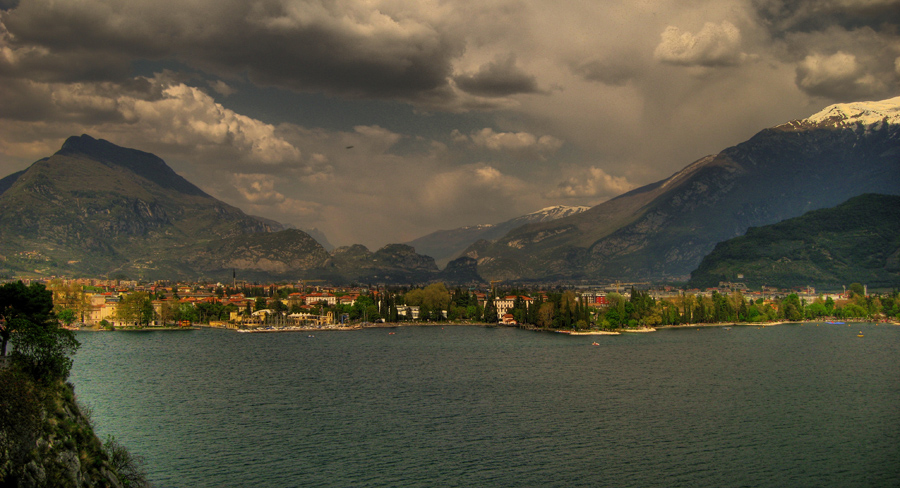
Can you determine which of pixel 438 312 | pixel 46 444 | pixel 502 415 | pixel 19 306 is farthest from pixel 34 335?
pixel 438 312

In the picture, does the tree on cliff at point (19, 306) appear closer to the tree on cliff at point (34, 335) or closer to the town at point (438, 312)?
the tree on cliff at point (34, 335)

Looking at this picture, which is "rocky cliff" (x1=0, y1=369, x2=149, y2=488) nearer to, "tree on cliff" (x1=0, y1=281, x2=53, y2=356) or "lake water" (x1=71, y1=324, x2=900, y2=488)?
"lake water" (x1=71, y1=324, x2=900, y2=488)

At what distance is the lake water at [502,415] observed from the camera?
38250mm

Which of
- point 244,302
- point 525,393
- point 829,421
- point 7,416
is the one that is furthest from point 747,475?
point 244,302

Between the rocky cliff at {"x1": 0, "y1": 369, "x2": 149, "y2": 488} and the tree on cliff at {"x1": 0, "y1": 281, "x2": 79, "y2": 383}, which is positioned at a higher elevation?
the tree on cliff at {"x1": 0, "y1": 281, "x2": 79, "y2": 383}

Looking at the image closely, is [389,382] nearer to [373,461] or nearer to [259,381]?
[259,381]

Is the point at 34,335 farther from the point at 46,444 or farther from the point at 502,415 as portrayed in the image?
the point at 502,415

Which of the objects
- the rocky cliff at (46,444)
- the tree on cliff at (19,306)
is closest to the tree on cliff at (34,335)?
the tree on cliff at (19,306)

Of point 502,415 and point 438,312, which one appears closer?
point 502,415

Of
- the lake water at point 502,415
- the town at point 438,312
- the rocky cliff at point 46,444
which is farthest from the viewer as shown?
the town at point 438,312

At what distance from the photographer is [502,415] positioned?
171 ft

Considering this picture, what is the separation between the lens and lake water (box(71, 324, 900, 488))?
38250 millimetres

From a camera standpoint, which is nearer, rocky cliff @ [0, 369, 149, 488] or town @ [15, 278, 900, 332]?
rocky cliff @ [0, 369, 149, 488]

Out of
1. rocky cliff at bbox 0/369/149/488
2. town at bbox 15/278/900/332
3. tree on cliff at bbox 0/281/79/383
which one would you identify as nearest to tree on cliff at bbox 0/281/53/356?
tree on cliff at bbox 0/281/79/383
